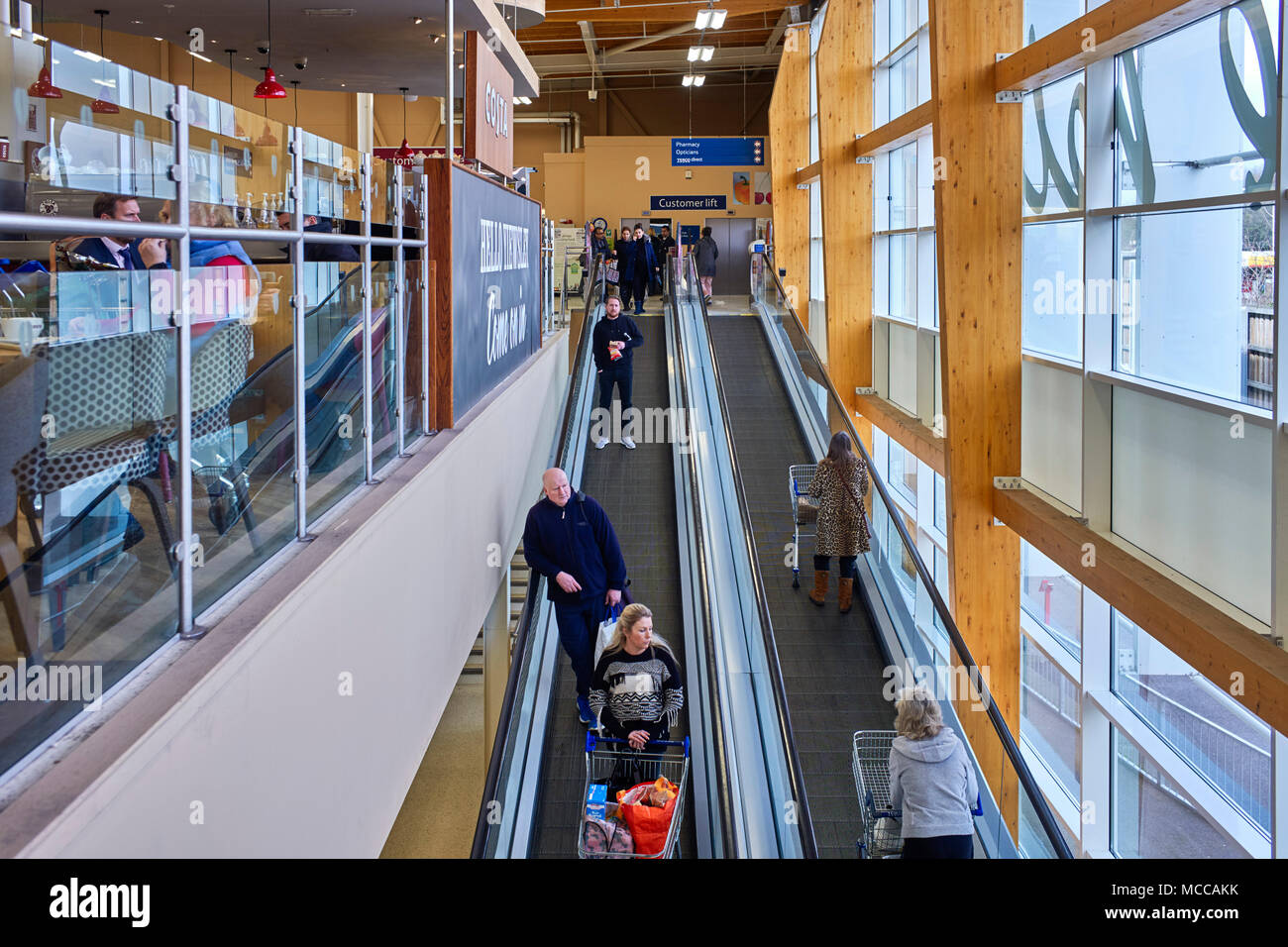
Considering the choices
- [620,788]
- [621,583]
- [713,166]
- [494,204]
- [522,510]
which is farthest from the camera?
[713,166]

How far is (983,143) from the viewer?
425 inches

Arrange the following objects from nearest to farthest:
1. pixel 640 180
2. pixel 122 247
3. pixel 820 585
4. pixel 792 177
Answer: pixel 122 247 < pixel 820 585 < pixel 792 177 < pixel 640 180

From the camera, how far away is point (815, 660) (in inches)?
353

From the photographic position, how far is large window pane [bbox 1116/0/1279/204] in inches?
281

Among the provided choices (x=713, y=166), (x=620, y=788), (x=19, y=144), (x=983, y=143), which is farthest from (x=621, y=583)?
(x=713, y=166)

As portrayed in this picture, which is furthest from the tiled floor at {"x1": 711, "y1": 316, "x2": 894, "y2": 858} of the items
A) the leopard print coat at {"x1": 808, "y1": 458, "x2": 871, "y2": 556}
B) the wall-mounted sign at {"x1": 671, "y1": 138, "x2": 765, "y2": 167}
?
the wall-mounted sign at {"x1": 671, "y1": 138, "x2": 765, "y2": 167}

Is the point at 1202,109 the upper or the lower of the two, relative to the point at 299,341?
upper

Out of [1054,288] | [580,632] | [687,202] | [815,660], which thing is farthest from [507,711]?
[687,202]

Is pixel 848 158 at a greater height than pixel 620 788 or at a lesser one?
greater

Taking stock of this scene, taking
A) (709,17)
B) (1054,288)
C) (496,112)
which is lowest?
(1054,288)

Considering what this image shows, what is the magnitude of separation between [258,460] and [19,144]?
137 centimetres

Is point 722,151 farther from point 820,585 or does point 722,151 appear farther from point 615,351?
point 820,585

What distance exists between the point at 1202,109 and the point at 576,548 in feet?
17.9

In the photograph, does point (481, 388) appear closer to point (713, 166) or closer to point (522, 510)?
point (522, 510)
